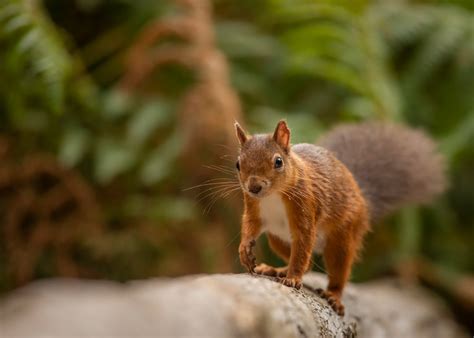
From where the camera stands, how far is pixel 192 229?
482cm

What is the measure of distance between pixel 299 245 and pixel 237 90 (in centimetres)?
301

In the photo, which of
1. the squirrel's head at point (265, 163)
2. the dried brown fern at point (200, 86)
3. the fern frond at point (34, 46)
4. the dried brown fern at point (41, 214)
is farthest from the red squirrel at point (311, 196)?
the dried brown fern at point (41, 214)

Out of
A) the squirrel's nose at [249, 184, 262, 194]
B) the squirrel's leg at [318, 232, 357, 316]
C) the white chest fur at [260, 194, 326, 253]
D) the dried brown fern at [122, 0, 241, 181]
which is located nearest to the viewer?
the squirrel's nose at [249, 184, 262, 194]

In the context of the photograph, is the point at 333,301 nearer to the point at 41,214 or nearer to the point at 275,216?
the point at 275,216

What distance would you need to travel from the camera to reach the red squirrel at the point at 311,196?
6.75 feet

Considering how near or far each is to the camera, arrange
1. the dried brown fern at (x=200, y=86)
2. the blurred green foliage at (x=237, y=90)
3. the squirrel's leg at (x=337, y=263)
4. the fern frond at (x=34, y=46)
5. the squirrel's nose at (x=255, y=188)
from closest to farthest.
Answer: the squirrel's nose at (x=255, y=188) < the squirrel's leg at (x=337, y=263) < the fern frond at (x=34, y=46) < the dried brown fern at (x=200, y=86) < the blurred green foliage at (x=237, y=90)

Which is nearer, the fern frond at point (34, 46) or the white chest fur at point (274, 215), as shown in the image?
the white chest fur at point (274, 215)

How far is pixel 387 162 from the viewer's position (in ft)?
8.98

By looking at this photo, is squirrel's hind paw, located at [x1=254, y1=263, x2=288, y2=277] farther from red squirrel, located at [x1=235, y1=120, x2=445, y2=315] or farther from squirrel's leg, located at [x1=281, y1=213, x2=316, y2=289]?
squirrel's leg, located at [x1=281, y1=213, x2=316, y2=289]

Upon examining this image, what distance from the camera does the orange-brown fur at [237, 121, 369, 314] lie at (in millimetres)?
2064

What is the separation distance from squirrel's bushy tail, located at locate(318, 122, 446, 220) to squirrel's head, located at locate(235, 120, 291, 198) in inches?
22.6

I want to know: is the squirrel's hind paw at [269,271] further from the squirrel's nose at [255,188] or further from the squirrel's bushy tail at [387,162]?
the squirrel's bushy tail at [387,162]

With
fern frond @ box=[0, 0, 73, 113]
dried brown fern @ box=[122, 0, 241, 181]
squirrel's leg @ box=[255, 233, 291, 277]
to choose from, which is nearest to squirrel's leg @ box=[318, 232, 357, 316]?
squirrel's leg @ box=[255, 233, 291, 277]

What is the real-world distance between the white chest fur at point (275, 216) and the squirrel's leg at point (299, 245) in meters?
0.06
